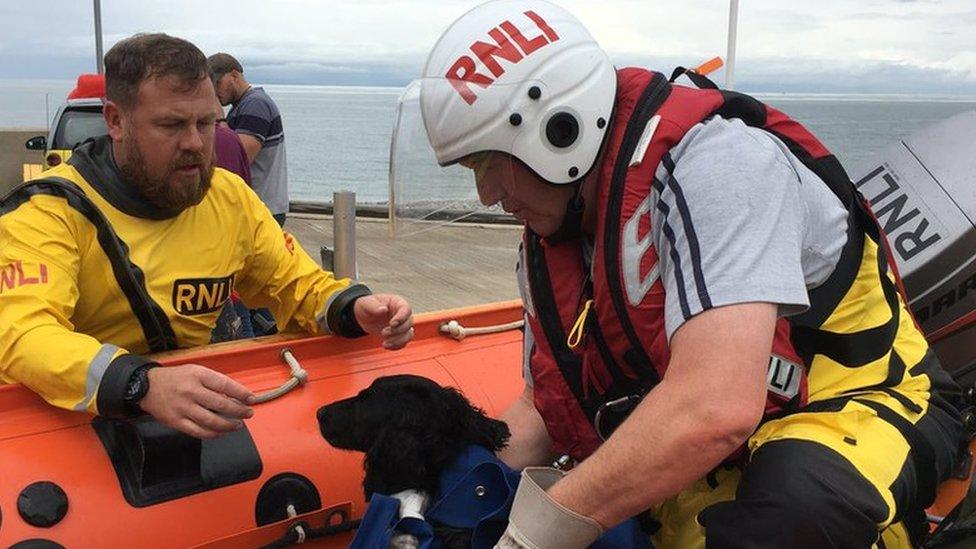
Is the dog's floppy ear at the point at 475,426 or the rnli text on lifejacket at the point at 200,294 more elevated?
the rnli text on lifejacket at the point at 200,294

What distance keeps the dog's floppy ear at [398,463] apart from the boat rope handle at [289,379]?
411 millimetres

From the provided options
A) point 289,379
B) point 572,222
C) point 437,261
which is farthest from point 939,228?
point 437,261

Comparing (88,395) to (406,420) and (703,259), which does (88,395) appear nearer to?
(406,420)

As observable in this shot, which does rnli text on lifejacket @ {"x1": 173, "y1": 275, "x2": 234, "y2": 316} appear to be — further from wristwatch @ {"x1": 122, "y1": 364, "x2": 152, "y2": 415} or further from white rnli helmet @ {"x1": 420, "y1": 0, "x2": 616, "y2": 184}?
white rnli helmet @ {"x1": 420, "y1": 0, "x2": 616, "y2": 184}

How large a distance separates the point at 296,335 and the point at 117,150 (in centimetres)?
72

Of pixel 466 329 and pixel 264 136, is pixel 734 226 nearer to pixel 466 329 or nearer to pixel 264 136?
pixel 466 329

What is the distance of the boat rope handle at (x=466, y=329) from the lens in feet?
9.45

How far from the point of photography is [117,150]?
2.46 metres

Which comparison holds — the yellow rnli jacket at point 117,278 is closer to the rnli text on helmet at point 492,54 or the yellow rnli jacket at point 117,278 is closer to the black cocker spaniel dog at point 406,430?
the black cocker spaniel dog at point 406,430

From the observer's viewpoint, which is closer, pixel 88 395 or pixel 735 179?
pixel 735 179

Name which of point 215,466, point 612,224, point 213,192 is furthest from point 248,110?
point 612,224

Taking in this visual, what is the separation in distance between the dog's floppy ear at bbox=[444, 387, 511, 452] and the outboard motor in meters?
1.17

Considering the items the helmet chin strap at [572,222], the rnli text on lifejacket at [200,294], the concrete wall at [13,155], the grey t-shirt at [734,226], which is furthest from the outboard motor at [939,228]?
the concrete wall at [13,155]

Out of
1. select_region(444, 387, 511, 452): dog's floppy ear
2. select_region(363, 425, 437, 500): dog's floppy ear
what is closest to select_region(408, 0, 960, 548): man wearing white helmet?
select_region(444, 387, 511, 452): dog's floppy ear
